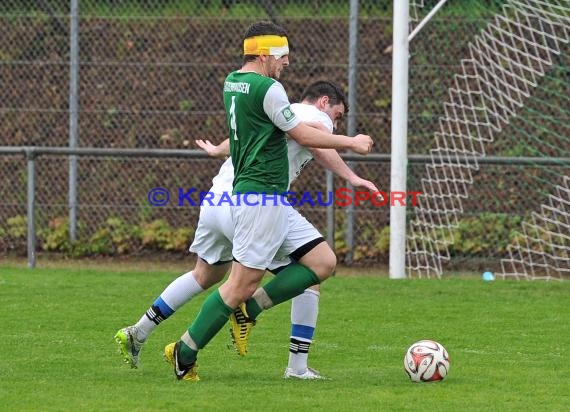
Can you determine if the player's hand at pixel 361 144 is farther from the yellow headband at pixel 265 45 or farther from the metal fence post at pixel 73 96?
the metal fence post at pixel 73 96

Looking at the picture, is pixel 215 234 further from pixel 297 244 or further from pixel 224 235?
pixel 297 244

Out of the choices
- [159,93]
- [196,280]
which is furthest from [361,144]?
[159,93]

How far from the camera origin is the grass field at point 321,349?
19.2ft

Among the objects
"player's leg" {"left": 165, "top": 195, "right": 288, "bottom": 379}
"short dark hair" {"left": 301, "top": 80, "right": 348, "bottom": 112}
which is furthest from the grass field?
"short dark hair" {"left": 301, "top": 80, "right": 348, "bottom": 112}

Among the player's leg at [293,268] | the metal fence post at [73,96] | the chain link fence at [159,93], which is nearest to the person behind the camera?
the player's leg at [293,268]

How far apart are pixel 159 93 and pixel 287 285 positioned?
358 inches

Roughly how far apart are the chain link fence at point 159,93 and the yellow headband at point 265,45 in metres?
7.14

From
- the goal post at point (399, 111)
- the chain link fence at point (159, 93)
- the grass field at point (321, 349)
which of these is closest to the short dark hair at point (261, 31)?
the grass field at point (321, 349)

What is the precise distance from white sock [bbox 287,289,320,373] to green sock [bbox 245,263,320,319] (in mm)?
191

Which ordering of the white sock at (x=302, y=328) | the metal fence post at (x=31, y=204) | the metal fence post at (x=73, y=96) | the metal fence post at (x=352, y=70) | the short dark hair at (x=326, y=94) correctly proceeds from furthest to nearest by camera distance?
the metal fence post at (x=73, y=96) < the metal fence post at (x=352, y=70) < the metal fence post at (x=31, y=204) < the short dark hair at (x=326, y=94) < the white sock at (x=302, y=328)

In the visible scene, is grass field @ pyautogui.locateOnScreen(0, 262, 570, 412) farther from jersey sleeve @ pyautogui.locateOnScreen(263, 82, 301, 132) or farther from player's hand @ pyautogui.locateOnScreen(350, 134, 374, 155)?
jersey sleeve @ pyautogui.locateOnScreen(263, 82, 301, 132)

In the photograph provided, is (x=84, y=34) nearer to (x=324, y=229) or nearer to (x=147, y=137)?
(x=147, y=137)

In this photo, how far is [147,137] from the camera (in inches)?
597

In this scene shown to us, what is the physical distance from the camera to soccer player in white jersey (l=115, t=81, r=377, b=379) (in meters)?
6.65
